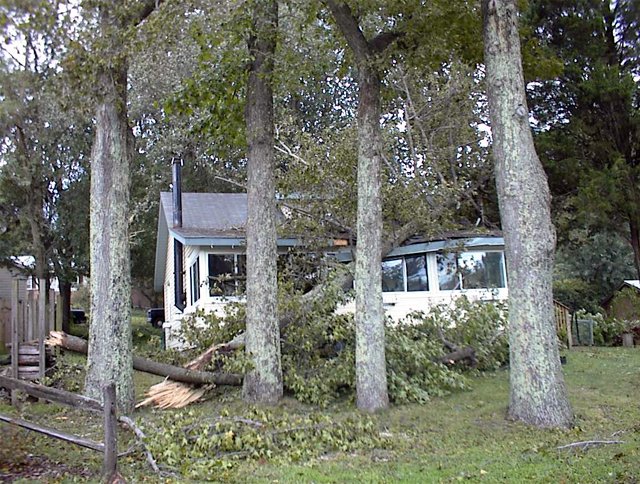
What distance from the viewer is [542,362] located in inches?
293

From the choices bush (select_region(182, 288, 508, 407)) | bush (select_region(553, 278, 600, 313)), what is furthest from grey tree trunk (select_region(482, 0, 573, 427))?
bush (select_region(553, 278, 600, 313))

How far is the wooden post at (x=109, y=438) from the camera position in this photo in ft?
16.6

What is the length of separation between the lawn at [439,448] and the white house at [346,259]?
5.80 meters

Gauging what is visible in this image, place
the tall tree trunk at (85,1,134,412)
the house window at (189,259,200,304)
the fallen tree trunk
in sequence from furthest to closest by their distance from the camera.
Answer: the house window at (189,259,200,304)
the fallen tree trunk
the tall tree trunk at (85,1,134,412)

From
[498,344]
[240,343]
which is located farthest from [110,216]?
[498,344]

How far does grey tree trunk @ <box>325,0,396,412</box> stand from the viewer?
880 cm

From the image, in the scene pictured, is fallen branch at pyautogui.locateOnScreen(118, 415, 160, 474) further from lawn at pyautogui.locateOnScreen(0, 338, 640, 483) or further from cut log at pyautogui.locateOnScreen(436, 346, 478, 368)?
cut log at pyautogui.locateOnScreen(436, 346, 478, 368)

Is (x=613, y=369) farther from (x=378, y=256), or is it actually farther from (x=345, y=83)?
(x=345, y=83)

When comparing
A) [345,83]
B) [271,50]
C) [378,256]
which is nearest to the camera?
[378,256]

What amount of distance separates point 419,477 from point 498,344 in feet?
25.1

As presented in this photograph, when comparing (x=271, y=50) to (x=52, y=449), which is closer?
(x=52, y=449)

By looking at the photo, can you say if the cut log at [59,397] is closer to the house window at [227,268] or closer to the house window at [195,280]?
the house window at [227,268]

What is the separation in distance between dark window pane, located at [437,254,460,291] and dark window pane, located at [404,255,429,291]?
424mm

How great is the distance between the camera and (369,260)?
8891 millimetres
